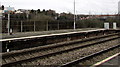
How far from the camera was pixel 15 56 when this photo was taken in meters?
8.05

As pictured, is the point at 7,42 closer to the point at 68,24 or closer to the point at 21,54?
the point at 21,54

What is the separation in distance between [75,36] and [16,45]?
802 centimetres

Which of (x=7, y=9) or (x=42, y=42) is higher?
(x=7, y=9)

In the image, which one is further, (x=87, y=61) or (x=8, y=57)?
(x=8, y=57)

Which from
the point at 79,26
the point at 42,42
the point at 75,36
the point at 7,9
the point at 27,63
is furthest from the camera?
the point at 79,26

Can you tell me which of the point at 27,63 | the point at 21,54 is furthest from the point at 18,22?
the point at 27,63

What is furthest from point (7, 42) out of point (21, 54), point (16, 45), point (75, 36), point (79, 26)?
point (79, 26)

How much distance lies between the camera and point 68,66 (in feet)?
18.9

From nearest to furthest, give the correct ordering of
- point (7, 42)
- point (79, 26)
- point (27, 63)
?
point (27, 63) < point (7, 42) < point (79, 26)

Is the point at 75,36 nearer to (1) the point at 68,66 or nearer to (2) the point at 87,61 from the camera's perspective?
(2) the point at 87,61

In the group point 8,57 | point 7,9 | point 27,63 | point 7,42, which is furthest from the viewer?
point 7,9

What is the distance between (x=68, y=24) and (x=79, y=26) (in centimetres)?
562

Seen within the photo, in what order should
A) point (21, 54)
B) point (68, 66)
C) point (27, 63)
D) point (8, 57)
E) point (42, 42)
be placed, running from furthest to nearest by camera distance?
point (42, 42) < point (21, 54) < point (8, 57) < point (27, 63) < point (68, 66)

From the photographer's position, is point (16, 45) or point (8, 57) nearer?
point (8, 57)
